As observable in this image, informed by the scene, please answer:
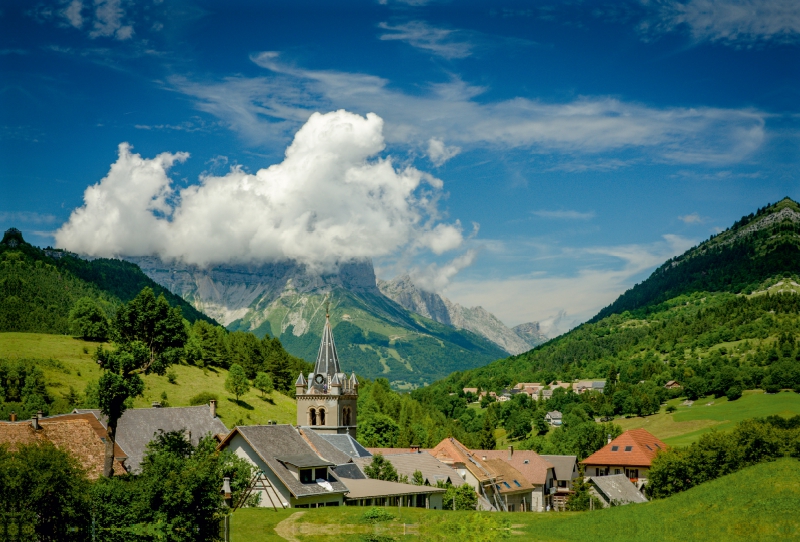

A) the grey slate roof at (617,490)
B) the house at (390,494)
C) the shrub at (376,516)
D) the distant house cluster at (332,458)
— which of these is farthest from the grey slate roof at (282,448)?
the grey slate roof at (617,490)

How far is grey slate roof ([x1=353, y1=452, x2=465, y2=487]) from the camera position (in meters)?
79.1

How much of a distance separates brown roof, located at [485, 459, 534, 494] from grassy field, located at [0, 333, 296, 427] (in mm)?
42512

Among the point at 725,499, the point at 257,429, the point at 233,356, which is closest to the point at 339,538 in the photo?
the point at 257,429

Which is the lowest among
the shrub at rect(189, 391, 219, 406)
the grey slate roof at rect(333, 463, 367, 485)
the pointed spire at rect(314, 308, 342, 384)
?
the grey slate roof at rect(333, 463, 367, 485)

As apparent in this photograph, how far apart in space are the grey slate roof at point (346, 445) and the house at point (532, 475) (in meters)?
21.3

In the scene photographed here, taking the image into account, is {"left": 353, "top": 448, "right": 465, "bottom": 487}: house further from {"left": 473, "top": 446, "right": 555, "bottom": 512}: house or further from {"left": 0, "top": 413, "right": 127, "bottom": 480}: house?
{"left": 0, "top": 413, "right": 127, "bottom": 480}: house

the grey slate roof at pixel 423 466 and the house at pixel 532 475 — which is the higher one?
the grey slate roof at pixel 423 466

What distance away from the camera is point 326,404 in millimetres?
96938

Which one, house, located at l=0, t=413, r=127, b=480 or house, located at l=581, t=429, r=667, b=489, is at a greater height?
house, located at l=0, t=413, r=127, b=480

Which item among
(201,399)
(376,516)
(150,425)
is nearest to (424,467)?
(150,425)

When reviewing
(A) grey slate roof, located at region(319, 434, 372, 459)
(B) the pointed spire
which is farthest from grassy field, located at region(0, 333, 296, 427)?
(A) grey slate roof, located at region(319, 434, 372, 459)

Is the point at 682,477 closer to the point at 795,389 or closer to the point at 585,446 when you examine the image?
the point at 585,446

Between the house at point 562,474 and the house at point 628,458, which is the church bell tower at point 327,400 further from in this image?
the house at point 628,458

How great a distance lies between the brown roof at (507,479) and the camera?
92938 millimetres
